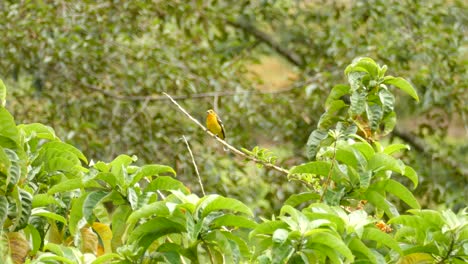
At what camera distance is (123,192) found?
2217 millimetres

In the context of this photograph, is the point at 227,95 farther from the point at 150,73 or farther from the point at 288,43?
the point at 288,43

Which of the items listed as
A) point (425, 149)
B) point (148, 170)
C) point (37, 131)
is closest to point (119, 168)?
point (148, 170)

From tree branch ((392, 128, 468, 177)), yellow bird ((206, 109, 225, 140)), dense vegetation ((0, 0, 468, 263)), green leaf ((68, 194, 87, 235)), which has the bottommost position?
tree branch ((392, 128, 468, 177))

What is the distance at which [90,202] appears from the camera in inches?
86.7

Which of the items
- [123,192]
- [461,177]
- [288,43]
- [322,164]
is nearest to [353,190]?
[322,164]

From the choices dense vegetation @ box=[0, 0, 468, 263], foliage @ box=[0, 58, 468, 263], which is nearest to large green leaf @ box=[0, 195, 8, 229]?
foliage @ box=[0, 58, 468, 263]

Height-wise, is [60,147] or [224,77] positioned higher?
[60,147]

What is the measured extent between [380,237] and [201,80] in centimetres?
429

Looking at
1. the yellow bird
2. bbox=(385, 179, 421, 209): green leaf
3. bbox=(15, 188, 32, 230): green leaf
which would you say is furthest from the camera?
the yellow bird

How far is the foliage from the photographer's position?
6.34ft

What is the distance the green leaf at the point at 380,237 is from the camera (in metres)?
1.99

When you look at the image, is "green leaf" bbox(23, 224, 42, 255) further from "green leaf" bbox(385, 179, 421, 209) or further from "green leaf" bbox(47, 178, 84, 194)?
"green leaf" bbox(385, 179, 421, 209)

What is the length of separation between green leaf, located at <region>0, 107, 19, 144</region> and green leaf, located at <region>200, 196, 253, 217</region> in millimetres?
405

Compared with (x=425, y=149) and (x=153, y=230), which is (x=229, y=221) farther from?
(x=425, y=149)
